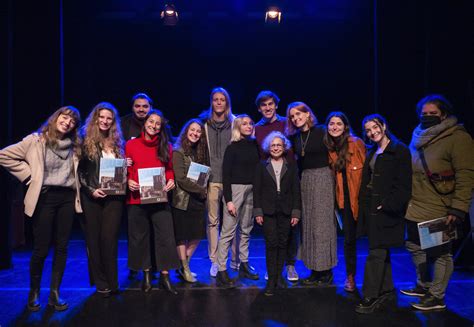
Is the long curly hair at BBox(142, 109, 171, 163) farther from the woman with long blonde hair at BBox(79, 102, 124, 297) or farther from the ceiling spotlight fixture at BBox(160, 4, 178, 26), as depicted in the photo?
the ceiling spotlight fixture at BBox(160, 4, 178, 26)

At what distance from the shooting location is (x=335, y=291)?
143 inches

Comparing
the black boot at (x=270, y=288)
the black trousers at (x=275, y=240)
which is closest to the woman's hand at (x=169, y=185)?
the black trousers at (x=275, y=240)

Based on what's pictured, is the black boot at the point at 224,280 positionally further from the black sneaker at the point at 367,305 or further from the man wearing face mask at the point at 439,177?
the man wearing face mask at the point at 439,177

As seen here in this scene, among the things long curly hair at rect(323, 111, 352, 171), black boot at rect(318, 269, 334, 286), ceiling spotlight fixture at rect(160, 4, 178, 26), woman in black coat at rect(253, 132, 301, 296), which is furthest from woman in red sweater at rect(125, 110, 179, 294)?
ceiling spotlight fixture at rect(160, 4, 178, 26)

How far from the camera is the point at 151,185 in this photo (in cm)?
354

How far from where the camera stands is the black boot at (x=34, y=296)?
3.29m

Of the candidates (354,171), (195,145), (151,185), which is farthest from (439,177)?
(151,185)

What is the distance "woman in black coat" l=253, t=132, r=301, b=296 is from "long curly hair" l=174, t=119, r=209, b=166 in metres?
0.62

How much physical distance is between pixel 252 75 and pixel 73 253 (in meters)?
4.22

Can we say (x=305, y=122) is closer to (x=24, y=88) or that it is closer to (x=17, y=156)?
(x=17, y=156)

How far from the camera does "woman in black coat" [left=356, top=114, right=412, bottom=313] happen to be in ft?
10.3

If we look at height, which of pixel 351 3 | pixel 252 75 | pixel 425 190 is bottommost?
pixel 425 190

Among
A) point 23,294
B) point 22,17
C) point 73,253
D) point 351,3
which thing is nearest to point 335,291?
point 23,294

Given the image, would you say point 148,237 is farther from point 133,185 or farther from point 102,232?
point 133,185
